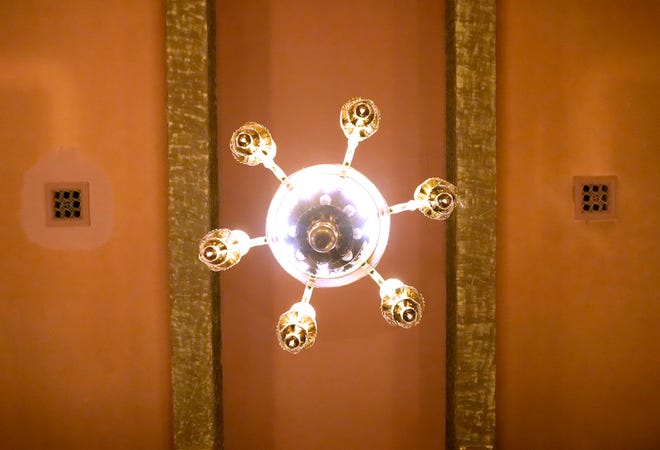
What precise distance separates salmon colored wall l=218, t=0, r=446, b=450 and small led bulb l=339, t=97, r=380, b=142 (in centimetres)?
133

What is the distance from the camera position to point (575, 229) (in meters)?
2.71

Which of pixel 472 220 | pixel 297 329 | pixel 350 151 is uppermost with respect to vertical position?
pixel 350 151

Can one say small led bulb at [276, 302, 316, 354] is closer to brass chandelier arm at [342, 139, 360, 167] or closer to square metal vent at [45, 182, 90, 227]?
brass chandelier arm at [342, 139, 360, 167]

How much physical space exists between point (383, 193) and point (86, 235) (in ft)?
6.86

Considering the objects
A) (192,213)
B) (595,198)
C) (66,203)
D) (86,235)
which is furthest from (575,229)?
(66,203)

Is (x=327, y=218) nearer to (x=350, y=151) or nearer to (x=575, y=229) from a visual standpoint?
(x=350, y=151)

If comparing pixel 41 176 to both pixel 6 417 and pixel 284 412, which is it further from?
pixel 284 412

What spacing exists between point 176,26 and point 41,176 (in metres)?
1.39

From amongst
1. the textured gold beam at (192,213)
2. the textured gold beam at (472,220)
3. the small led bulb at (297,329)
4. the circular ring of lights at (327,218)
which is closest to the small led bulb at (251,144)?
the circular ring of lights at (327,218)

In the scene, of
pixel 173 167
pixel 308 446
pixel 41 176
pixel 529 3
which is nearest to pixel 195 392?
pixel 308 446

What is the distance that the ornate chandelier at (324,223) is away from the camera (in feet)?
4.01

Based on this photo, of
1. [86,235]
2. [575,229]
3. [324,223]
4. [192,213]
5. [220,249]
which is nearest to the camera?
[324,223]

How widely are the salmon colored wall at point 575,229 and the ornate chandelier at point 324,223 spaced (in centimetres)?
168

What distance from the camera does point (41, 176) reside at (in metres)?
2.59
